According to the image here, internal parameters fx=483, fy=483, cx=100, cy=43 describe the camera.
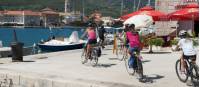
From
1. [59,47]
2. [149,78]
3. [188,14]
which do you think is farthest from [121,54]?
[59,47]

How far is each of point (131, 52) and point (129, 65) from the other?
49 cm

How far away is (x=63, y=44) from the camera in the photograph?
3734 centimetres

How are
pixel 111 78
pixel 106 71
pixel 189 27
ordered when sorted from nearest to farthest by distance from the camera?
1. pixel 111 78
2. pixel 106 71
3. pixel 189 27

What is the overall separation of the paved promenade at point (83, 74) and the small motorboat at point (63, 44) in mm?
17293

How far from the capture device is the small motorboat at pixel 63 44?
121ft

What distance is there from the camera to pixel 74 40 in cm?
3778

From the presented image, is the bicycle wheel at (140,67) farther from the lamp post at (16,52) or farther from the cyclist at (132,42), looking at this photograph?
the lamp post at (16,52)

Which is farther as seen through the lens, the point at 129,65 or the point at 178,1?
the point at 178,1

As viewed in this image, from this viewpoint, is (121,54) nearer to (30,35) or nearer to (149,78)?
(149,78)

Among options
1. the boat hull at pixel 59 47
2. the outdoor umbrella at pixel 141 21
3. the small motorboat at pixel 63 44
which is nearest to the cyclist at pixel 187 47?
the outdoor umbrella at pixel 141 21

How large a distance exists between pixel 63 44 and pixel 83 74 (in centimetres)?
2264

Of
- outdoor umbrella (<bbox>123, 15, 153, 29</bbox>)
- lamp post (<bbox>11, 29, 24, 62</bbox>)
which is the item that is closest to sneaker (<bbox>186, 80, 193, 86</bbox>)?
lamp post (<bbox>11, 29, 24, 62</bbox>)

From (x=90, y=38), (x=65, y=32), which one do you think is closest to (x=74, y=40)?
(x=90, y=38)

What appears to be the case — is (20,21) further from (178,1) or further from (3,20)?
(178,1)
